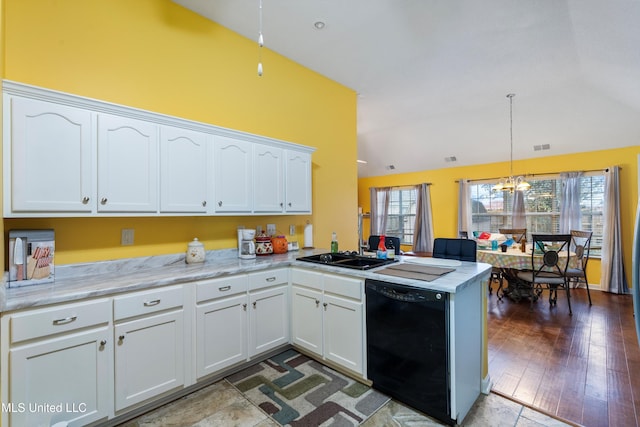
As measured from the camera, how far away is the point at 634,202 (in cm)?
486

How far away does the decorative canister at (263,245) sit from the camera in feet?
10.2

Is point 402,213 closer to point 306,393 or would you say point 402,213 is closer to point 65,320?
point 306,393

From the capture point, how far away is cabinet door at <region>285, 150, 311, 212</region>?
3188 mm

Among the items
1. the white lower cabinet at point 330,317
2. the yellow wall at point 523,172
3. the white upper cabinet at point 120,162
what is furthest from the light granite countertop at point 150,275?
the yellow wall at point 523,172

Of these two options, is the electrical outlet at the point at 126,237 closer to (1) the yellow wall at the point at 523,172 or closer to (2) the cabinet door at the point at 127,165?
(2) the cabinet door at the point at 127,165

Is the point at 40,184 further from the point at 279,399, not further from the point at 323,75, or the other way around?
the point at 323,75

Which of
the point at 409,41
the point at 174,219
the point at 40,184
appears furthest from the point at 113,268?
the point at 409,41

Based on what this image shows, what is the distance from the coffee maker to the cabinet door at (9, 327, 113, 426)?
131 centimetres

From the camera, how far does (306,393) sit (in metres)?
2.19

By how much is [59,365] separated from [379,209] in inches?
309

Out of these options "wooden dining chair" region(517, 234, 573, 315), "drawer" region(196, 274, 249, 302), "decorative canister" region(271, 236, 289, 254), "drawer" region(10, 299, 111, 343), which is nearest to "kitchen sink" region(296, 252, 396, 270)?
"decorative canister" region(271, 236, 289, 254)

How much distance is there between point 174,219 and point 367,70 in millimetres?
2965

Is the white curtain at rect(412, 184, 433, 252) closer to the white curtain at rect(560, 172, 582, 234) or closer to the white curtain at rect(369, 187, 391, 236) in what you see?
the white curtain at rect(369, 187, 391, 236)

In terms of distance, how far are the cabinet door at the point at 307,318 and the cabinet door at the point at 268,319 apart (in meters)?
0.08
